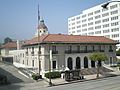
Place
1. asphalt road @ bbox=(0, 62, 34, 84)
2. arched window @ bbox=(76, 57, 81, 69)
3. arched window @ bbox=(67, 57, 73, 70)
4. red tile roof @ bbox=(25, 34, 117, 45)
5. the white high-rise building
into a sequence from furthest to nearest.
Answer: the white high-rise building, arched window @ bbox=(76, 57, 81, 69), arched window @ bbox=(67, 57, 73, 70), red tile roof @ bbox=(25, 34, 117, 45), asphalt road @ bbox=(0, 62, 34, 84)

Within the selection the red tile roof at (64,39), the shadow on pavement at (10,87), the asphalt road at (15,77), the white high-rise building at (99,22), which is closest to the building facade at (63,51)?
the red tile roof at (64,39)

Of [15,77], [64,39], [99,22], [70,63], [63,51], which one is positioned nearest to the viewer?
[15,77]

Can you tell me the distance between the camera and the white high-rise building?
348 ft

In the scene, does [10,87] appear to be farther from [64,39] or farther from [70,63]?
[64,39]

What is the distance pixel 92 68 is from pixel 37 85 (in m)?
18.4

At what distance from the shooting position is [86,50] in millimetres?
53438

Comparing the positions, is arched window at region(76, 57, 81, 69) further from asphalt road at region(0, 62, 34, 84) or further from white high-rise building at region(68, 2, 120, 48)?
white high-rise building at region(68, 2, 120, 48)

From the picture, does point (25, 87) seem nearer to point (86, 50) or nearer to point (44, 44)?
point (44, 44)

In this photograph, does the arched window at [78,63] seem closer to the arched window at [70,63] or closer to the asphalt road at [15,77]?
the arched window at [70,63]

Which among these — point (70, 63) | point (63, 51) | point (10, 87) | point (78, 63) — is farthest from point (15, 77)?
point (78, 63)

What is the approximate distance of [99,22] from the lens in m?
117

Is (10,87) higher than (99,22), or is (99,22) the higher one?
(99,22)

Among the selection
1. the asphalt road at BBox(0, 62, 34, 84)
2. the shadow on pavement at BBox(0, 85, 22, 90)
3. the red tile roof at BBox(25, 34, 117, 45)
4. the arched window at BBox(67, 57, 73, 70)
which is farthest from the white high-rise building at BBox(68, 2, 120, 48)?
the shadow on pavement at BBox(0, 85, 22, 90)

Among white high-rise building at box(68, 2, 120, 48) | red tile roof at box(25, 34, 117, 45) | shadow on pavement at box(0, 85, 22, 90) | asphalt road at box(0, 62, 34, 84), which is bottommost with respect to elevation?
shadow on pavement at box(0, 85, 22, 90)
